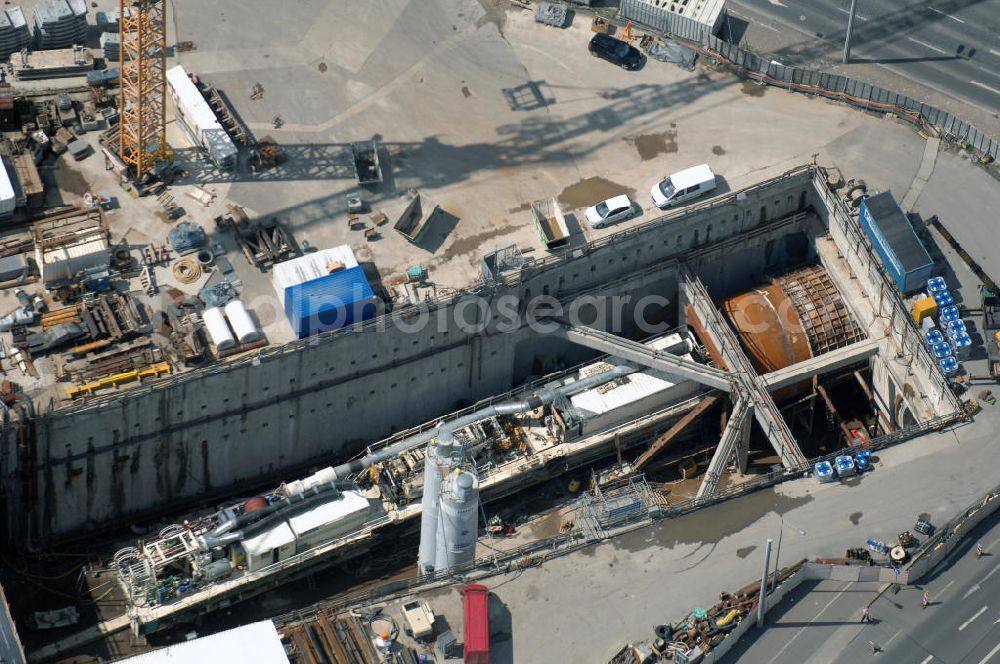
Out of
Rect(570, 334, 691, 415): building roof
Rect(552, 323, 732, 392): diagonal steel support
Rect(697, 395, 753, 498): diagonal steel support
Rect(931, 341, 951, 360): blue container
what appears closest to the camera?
Rect(931, 341, 951, 360): blue container

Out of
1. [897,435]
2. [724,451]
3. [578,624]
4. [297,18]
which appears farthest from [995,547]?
[297,18]

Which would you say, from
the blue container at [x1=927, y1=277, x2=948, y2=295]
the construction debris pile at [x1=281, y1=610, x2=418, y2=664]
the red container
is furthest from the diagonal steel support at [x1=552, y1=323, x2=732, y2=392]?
the construction debris pile at [x1=281, y1=610, x2=418, y2=664]

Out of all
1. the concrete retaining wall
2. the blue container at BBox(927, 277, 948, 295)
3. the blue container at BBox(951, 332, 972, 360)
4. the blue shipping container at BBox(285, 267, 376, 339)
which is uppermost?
the blue shipping container at BBox(285, 267, 376, 339)

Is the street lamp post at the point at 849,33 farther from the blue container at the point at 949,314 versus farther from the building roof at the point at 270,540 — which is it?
the building roof at the point at 270,540

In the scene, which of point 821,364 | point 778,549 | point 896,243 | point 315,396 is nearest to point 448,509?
point 315,396

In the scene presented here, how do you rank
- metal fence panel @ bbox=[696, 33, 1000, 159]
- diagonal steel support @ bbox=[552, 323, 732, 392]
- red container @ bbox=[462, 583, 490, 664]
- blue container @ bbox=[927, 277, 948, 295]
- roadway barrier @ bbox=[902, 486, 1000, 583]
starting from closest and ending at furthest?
red container @ bbox=[462, 583, 490, 664]
roadway barrier @ bbox=[902, 486, 1000, 583]
blue container @ bbox=[927, 277, 948, 295]
diagonal steel support @ bbox=[552, 323, 732, 392]
metal fence panel @ bbox=[696, 33, 1000, 159]

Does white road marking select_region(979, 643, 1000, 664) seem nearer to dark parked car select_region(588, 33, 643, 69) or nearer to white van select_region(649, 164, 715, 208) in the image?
white van select_region(649, 164, 715, 208)

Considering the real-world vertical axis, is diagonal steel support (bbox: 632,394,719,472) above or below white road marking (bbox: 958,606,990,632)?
above
